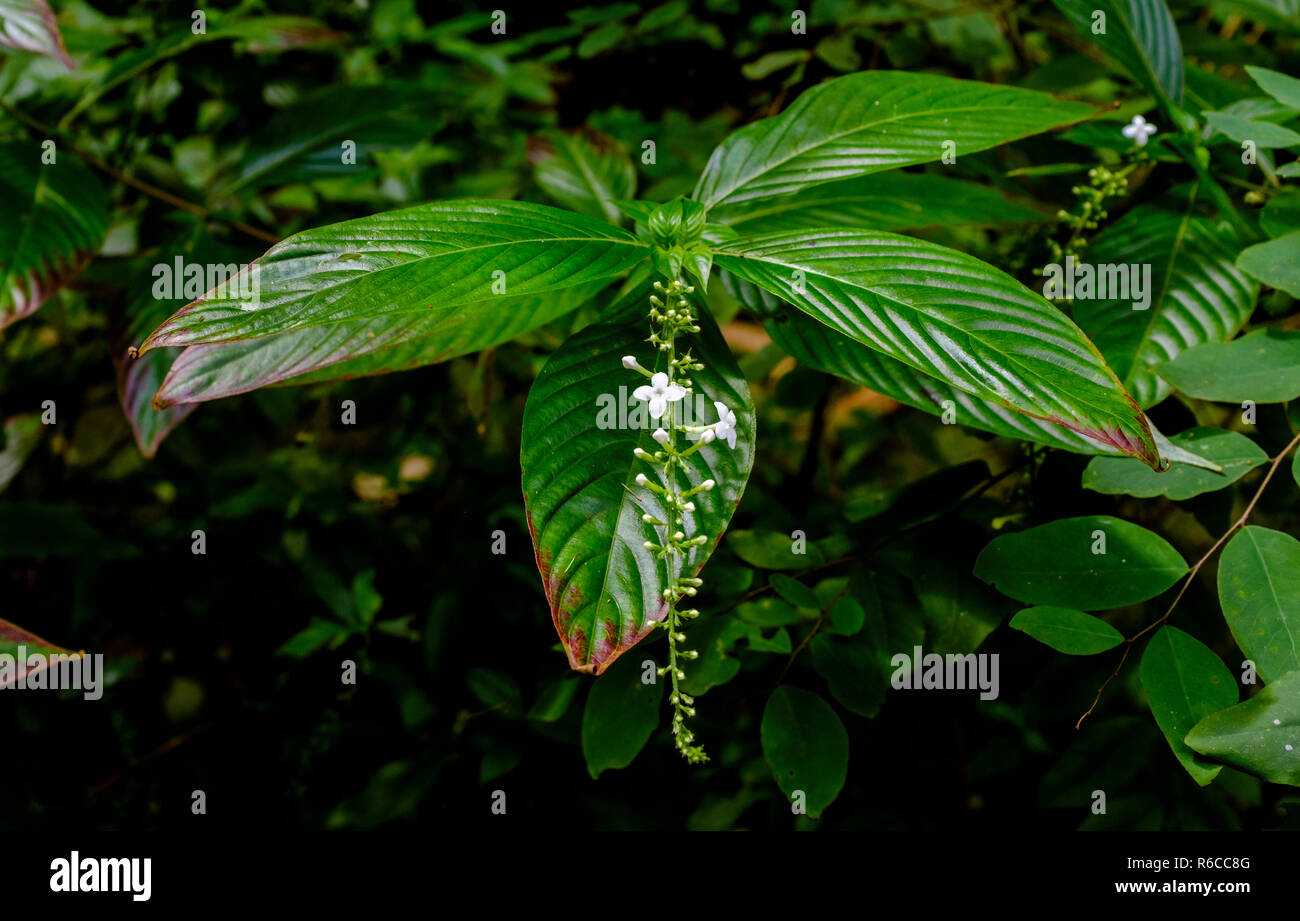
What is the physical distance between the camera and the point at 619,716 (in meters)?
0.94

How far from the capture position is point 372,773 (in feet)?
4.41

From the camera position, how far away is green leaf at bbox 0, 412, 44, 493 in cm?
157

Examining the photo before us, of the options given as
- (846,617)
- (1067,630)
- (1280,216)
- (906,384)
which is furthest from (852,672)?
(1280,216)

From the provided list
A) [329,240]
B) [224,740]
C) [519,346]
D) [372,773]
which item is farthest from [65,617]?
[329,240]

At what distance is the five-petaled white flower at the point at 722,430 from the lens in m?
0.71

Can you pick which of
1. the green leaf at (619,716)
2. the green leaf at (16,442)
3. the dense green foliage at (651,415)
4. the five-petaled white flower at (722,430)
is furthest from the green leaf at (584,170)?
the green leaf at (16,442)

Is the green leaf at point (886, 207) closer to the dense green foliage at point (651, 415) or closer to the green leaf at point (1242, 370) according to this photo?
the dense green foliage at point (651, 415)

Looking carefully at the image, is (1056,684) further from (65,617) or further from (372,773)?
(65,617)

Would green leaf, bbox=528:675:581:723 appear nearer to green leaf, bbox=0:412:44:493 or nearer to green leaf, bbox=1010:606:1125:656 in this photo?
green leaf, bbox=1010:606:1125:656

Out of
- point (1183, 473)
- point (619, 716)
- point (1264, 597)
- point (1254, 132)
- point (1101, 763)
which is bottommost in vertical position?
point (1101, 763)

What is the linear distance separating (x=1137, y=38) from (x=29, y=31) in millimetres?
1381

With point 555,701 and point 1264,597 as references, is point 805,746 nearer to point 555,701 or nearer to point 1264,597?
point 555,701

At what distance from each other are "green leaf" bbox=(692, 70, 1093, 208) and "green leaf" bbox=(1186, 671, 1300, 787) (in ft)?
1.92

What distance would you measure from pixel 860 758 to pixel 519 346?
3.25ft
